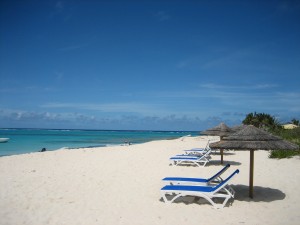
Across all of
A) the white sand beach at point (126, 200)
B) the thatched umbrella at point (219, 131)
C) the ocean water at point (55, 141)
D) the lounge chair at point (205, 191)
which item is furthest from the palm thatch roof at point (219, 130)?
the ocean water at point (55, 141)

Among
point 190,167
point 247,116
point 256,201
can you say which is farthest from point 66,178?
point 247,116

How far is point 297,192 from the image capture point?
7691mm

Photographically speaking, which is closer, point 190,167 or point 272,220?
point 272,220

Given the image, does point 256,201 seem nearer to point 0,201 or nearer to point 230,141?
point 230,141

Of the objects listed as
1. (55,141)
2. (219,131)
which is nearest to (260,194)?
(219,131)

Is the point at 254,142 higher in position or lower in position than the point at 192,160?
higher

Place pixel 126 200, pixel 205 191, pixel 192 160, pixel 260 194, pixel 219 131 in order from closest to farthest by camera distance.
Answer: pixel 205 191
pixel 126 200
pixel 260 194
pixel 192 160
pixel 219 131

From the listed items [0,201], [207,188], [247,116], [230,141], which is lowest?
[0,201]

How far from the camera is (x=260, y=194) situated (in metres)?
7.52

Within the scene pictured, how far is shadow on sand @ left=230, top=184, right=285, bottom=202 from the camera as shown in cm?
706

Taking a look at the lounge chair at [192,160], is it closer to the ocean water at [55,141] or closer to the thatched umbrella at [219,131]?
the thatched umbrella at [219,131]

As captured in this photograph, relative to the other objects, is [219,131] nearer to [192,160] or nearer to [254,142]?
[192,160]

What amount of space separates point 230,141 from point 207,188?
4.18 ft

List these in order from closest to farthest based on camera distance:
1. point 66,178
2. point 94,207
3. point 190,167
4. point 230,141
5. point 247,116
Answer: point 94,207
point 230,141
point 66,178
point 190,167
point 247,116
